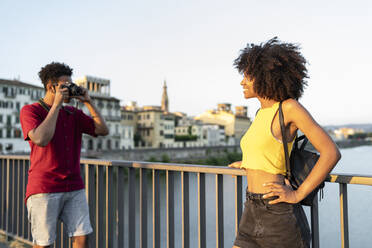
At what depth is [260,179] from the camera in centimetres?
170

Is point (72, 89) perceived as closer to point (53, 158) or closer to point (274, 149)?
point (53, 158)

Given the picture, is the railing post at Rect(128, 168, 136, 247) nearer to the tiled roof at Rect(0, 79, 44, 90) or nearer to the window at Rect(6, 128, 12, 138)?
the window at Rect(6, 128, 12, 138)

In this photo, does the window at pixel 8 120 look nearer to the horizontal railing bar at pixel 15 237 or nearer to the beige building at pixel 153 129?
the beige building at pixel 153 129

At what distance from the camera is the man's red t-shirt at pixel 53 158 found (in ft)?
8.07

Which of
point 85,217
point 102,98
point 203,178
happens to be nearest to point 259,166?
point 203,178

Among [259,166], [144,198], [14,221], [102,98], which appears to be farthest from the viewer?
[102,98]

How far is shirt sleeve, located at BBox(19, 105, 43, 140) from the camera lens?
2406 mm

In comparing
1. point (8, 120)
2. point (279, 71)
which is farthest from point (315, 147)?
point (8, 120)

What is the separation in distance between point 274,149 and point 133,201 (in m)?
1.95

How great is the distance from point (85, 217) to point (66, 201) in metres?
0.18

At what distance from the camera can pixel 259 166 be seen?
1685 millimetres

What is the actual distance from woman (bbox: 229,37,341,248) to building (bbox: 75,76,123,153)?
52.9 metres

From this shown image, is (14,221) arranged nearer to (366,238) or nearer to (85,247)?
(85,247)

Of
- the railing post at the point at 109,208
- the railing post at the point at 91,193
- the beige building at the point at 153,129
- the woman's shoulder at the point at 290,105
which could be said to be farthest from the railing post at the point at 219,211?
the beige building at the point at 153,129
